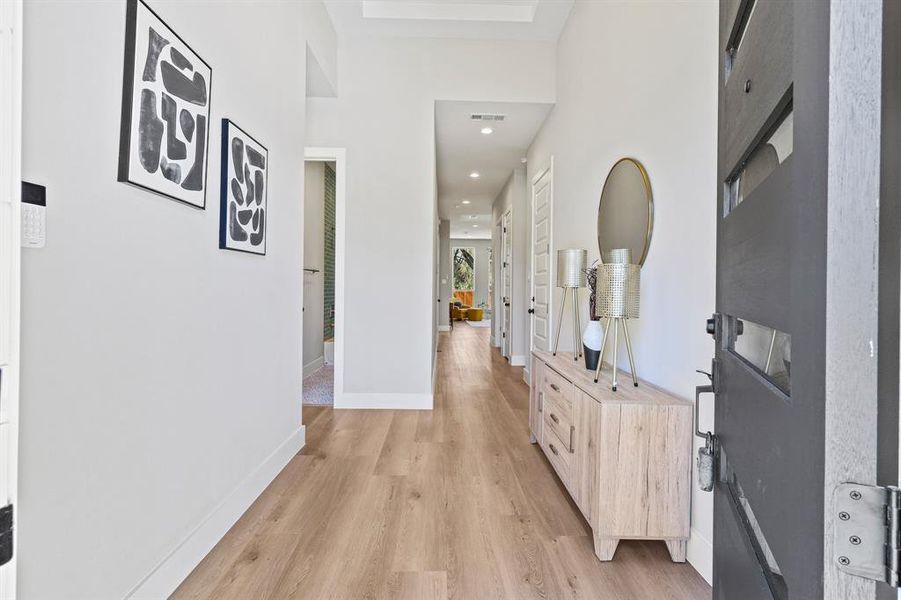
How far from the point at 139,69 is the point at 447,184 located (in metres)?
5.94

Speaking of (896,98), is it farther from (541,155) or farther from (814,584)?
(541,155)

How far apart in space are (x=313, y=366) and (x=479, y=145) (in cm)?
337

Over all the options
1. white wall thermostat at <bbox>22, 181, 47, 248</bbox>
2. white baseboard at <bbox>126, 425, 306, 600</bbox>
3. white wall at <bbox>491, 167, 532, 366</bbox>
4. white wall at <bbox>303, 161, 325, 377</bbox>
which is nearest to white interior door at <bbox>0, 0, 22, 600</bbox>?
white wall thermostat at <bbox>22, 181, 47, 248</bbox>

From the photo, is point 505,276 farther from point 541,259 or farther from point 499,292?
point 541,259

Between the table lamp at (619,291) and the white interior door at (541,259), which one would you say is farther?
the white interior door at (541,259)

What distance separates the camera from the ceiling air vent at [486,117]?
4.07 metres

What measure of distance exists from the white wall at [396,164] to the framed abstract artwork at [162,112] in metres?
2.12

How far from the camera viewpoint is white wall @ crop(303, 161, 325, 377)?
5.02 metres

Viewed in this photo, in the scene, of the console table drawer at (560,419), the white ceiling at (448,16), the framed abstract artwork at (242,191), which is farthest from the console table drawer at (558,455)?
the white ceiling at (448,16)

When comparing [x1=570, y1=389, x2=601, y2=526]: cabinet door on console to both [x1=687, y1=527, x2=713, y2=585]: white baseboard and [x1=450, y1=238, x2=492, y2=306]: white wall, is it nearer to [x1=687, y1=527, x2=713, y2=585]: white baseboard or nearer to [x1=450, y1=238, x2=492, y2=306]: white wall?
[x1=687, y1=527, x2=713, y2=585]: white baseboard

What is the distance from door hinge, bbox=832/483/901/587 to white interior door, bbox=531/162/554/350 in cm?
364

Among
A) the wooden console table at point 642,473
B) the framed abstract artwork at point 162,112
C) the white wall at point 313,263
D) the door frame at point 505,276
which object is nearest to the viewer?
the framed abstract artwork at point 162,112

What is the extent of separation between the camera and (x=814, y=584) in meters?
0.42

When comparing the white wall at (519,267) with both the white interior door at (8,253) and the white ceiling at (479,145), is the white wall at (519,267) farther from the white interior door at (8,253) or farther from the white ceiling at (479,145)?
the white interior door at (8,253)
